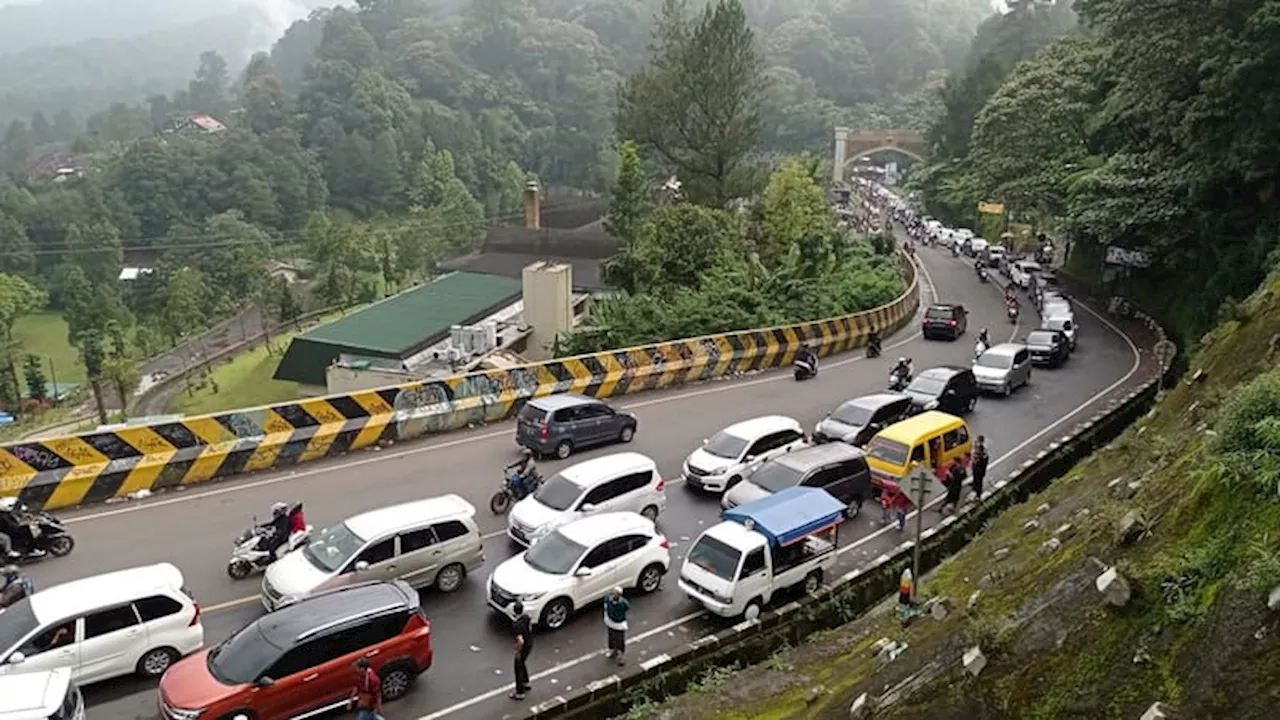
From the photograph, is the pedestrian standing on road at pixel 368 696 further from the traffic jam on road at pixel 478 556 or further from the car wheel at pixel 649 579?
the car wheel at pixel 649 579

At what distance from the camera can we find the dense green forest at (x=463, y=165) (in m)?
46.6

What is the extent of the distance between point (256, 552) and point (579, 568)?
522 cm

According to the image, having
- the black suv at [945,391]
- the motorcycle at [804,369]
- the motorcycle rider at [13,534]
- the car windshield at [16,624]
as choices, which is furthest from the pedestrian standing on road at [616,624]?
the motorcycle at [804,369]

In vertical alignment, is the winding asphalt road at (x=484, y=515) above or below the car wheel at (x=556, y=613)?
below

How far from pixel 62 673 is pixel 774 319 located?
88.1ft

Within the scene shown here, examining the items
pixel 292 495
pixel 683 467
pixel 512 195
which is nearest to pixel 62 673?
pixel 292 495

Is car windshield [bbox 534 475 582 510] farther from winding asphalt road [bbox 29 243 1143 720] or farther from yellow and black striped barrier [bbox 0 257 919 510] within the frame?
yellow and black striped barrier [bbox 0 257 919 510]

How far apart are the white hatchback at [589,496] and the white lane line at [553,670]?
267cm

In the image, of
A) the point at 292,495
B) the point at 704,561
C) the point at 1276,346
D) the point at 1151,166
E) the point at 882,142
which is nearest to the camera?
the point at 704,561

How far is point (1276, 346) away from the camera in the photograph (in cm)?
1645

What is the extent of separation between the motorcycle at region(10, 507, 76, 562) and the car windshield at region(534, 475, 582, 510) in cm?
762

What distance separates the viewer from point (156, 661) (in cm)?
1322

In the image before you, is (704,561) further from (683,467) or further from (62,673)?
(62,673)

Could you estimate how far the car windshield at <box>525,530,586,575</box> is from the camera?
49.2 ft
